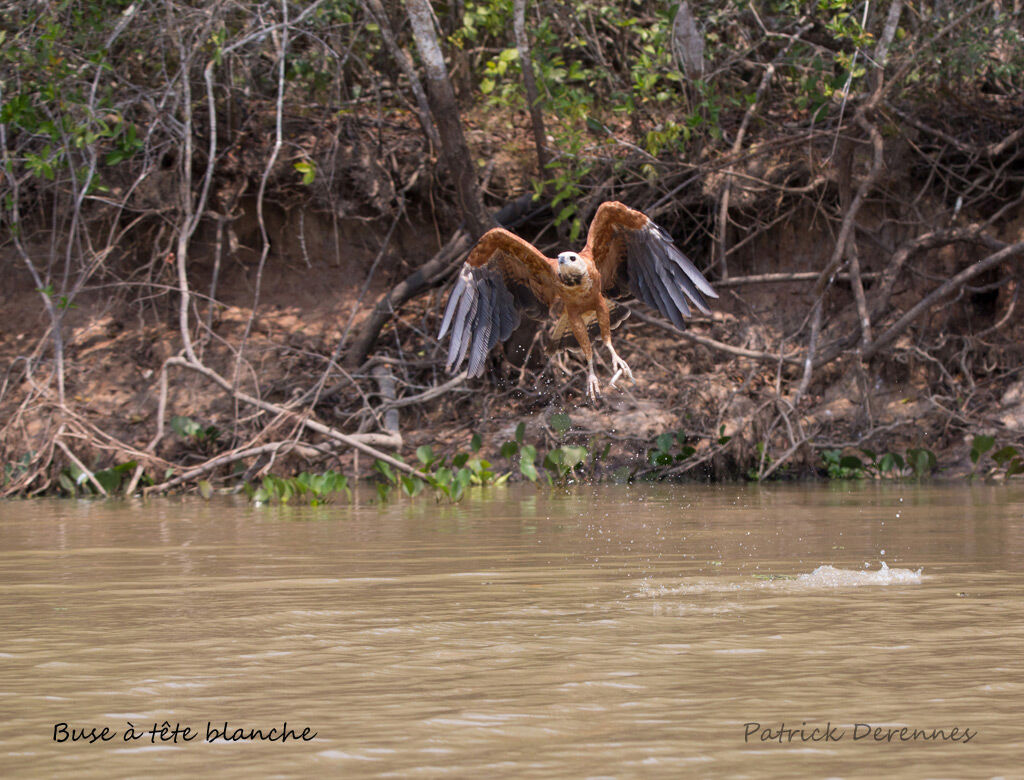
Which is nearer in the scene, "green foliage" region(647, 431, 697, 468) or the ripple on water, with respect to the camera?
the ripple on water

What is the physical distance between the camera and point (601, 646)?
2354mm

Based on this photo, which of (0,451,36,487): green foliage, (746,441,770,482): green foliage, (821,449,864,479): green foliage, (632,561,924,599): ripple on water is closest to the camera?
(632,561,924,599): ripple on water

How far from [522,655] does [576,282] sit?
2745 millimetres

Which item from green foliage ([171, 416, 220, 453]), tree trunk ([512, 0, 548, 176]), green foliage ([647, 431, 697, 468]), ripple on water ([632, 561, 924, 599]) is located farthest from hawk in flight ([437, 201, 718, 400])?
green foliage ([171, 416, 220, 453])

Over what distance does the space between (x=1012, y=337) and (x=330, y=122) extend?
19.1 ft

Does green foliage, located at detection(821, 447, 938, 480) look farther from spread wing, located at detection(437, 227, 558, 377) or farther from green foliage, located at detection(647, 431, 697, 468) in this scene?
spread wing, located at detection(437, 227, 558, 377)

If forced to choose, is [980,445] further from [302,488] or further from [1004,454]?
[302,488]

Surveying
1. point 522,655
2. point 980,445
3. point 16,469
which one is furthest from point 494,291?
point 16,469

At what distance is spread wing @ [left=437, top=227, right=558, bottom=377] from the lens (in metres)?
4.84

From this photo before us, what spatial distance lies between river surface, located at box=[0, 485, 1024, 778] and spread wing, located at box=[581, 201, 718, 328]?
103 centimetres

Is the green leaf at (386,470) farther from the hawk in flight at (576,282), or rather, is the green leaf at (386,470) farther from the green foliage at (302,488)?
the hawk in flight at (576,282)

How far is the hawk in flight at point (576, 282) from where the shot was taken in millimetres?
4797

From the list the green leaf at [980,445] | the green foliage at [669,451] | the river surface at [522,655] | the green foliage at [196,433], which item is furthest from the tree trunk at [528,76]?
the river surface at [522,655]

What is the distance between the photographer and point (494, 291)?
509 cm
